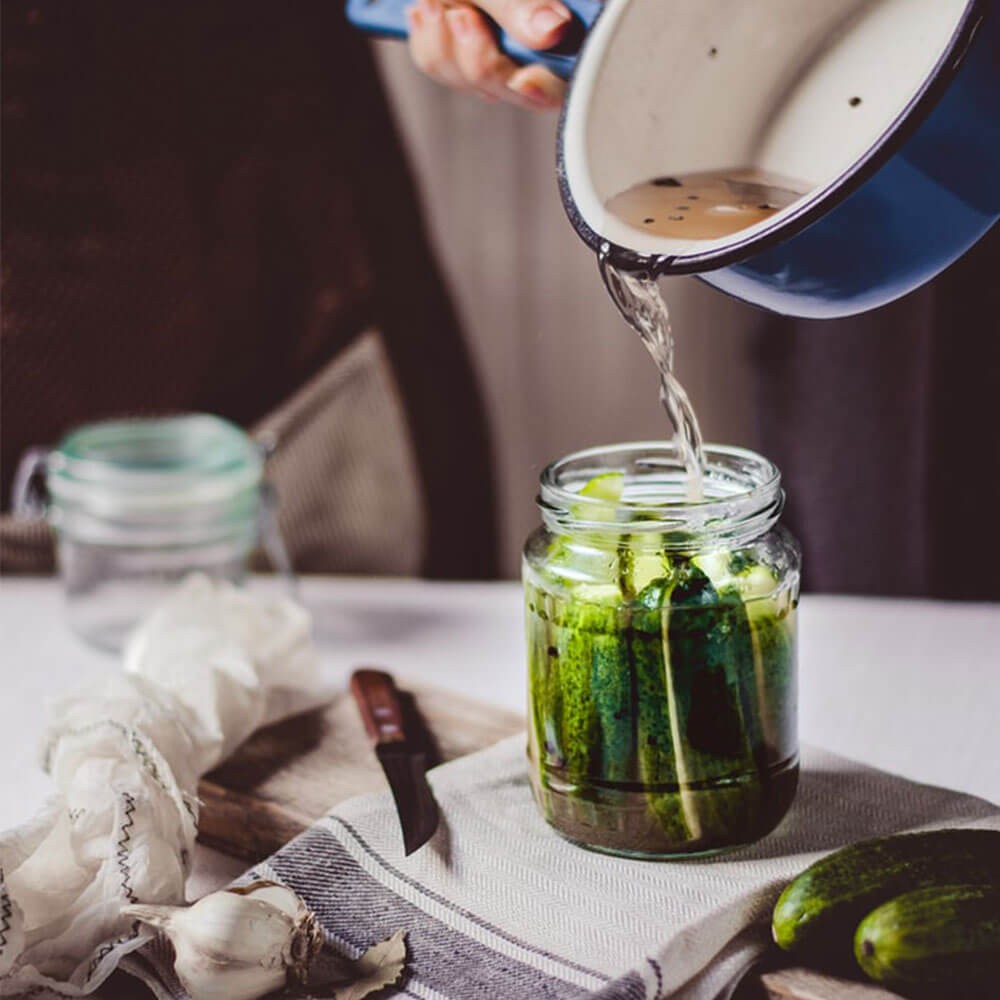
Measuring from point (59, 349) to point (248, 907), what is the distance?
127cm

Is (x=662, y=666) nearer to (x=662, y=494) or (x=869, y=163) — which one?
(x=662, y=494)

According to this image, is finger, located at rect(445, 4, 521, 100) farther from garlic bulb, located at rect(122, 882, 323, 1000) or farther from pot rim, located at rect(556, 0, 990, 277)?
garlic bulb, located at rect(122, 882, 323, 1000)

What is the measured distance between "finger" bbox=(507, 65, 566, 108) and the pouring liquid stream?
383mm

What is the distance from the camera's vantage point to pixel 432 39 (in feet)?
4.22

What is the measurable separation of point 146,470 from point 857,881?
98 centimetres

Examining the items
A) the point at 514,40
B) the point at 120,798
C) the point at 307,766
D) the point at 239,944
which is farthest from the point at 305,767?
the point at 514,40

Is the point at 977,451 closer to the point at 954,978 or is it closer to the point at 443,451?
the point at 443,451

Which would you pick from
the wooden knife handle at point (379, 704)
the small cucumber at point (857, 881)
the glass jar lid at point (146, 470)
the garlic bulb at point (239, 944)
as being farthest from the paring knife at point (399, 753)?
the glass jar lid at point (146, 470)

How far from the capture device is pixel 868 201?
845mm

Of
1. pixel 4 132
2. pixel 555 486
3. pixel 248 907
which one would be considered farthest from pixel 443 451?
pixel 248 907

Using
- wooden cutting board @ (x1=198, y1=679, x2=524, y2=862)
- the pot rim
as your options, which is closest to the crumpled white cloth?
wooden cutting board @ (x1=198, y1=679, x2=524, y2=862)

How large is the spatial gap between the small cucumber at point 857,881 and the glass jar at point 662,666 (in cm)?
10

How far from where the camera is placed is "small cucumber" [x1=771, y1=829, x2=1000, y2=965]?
849 millimetres

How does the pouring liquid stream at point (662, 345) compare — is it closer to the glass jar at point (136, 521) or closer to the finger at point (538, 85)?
the finger at point (538, 85)
